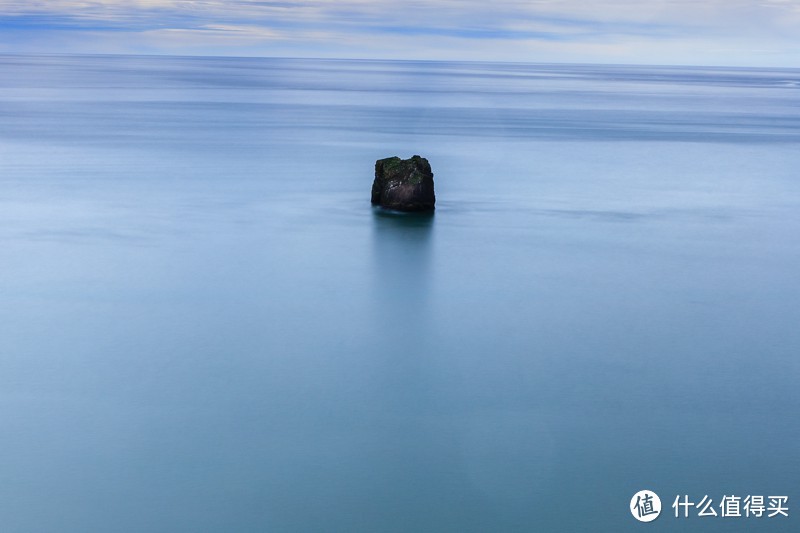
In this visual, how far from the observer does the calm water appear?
24.9 feet

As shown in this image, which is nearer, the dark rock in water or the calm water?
the calm water

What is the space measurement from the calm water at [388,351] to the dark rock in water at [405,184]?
467mm

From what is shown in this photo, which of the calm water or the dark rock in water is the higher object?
the dark rock in water

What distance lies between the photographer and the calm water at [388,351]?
7.60 m

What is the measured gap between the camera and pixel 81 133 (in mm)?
35000

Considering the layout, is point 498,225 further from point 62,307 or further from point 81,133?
point 81,133

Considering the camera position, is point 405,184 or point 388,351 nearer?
point 388,351

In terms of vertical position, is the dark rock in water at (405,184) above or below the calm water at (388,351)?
above

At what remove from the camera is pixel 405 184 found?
697 inches

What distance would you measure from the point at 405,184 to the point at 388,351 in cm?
703

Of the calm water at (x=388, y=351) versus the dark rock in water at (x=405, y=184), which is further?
the dark rock in water at (x=405, y=184)

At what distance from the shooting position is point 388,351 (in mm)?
11125

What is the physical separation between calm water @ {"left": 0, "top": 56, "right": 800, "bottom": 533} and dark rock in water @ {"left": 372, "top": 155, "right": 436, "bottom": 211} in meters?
0.47

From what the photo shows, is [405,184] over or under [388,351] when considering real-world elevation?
over
